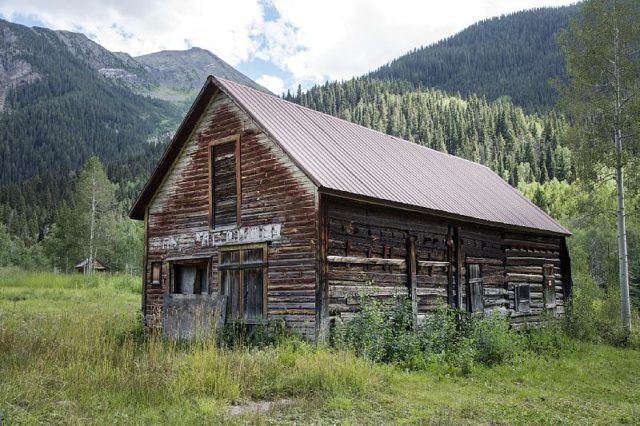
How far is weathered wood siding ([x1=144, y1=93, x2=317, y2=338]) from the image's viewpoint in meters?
14.8

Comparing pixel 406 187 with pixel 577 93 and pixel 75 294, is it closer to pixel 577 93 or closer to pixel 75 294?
pixel 577 93

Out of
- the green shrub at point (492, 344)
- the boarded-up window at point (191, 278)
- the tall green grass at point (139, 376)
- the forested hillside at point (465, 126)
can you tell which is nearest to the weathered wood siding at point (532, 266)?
the green shrub at point (492, 344)

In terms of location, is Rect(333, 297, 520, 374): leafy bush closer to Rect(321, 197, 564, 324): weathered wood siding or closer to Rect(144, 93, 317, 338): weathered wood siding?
Rect(321, 197, 564, 324): weathered wood siding

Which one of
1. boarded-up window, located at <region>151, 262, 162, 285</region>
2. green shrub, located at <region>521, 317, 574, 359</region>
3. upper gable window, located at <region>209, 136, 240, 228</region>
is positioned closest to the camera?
upper gable window, located at <region>209, 136, 240, 228</region>

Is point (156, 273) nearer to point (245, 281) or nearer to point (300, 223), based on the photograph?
point (245, 281)

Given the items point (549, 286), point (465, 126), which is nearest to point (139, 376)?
point (549, 286)

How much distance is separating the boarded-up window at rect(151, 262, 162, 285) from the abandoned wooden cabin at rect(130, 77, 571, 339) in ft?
0.11

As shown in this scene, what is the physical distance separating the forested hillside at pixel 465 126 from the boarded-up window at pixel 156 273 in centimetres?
10371

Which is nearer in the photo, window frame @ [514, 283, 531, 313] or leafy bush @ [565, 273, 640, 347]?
leafy bush @ [565, 273, 640, 347]

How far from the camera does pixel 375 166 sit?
60.1ft

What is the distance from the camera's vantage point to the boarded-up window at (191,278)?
17938 millimetres

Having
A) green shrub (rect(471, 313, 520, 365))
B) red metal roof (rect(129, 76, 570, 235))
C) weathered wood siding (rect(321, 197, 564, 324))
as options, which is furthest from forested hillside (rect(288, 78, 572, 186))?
green shrub (rect(471, 313, 520, 365))

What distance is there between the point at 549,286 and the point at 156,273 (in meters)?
16.0

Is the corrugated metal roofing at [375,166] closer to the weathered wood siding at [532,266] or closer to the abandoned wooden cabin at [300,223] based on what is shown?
the abandoned wooden cabin at [300,223]
